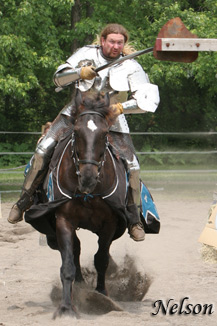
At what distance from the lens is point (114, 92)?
19.6 ft

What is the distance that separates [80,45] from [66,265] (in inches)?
508

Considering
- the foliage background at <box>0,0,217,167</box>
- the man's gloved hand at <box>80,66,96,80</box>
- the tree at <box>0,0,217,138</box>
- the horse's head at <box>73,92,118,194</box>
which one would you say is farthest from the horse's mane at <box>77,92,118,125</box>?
the tree at <box>0,0,217,138</box>

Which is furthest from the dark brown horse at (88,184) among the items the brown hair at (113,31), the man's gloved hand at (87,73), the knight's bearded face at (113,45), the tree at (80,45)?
the tree at (80,45)

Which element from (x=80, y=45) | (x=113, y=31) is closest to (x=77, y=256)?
(x=113, y=31)

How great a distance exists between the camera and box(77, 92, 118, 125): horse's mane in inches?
214

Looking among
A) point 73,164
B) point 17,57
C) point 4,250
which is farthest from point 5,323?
point 17,57

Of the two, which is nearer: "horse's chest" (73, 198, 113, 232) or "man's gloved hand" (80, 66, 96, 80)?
"man's gloved hand" (80, 66, 96, 80)

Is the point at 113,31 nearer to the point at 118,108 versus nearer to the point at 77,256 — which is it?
the point at 118,108

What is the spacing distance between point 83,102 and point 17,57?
9.98m

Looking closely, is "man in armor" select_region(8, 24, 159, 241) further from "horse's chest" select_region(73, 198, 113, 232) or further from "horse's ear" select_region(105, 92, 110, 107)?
"horse's chest" select_region(73, 198, 113, 232)

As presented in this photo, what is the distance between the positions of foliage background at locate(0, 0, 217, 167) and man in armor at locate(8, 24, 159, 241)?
719cm

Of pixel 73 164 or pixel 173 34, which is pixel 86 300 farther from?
pixel 173 34

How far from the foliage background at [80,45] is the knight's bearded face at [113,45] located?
23.5 feet

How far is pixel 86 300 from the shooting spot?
584 centimetres
